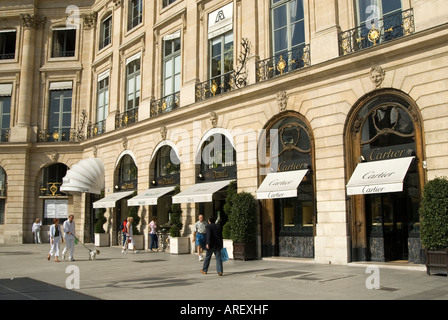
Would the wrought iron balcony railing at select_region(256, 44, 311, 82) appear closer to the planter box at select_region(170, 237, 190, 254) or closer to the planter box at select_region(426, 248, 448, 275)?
the planter box at select_region(170, 237, 190, 254)

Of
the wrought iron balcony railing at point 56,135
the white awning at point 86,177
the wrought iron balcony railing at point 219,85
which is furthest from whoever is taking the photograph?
the wrought iron balcony railing at point 56,135

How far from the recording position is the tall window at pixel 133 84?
938 inches

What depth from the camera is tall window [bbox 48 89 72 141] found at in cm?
2900

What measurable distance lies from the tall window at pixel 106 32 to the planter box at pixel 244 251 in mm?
17119

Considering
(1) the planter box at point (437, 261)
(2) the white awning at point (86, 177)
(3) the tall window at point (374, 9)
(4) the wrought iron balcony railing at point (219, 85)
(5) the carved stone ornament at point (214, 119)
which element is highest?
(3) the tall window at point (374, 9)

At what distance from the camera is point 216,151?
18.5 metres

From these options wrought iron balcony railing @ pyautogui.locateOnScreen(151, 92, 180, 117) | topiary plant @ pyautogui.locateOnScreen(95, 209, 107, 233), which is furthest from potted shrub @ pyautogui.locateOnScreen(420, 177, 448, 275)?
topiary plant @ pyautogui.locateOnScreen(95, 209, 107, 233)

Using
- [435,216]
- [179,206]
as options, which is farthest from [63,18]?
[435,216]

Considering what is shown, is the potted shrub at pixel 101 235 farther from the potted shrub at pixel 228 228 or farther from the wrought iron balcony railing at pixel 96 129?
the potted shrub at pixel 228 228

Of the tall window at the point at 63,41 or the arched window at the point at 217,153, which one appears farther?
the tall window at the point at 63,41

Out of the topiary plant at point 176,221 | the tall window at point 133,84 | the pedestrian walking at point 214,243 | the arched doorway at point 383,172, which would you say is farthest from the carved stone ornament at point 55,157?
the arched doorway at point 383,172

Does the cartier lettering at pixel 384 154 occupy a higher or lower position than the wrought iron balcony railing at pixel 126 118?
lower

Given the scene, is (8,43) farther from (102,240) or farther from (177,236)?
(177,236)
